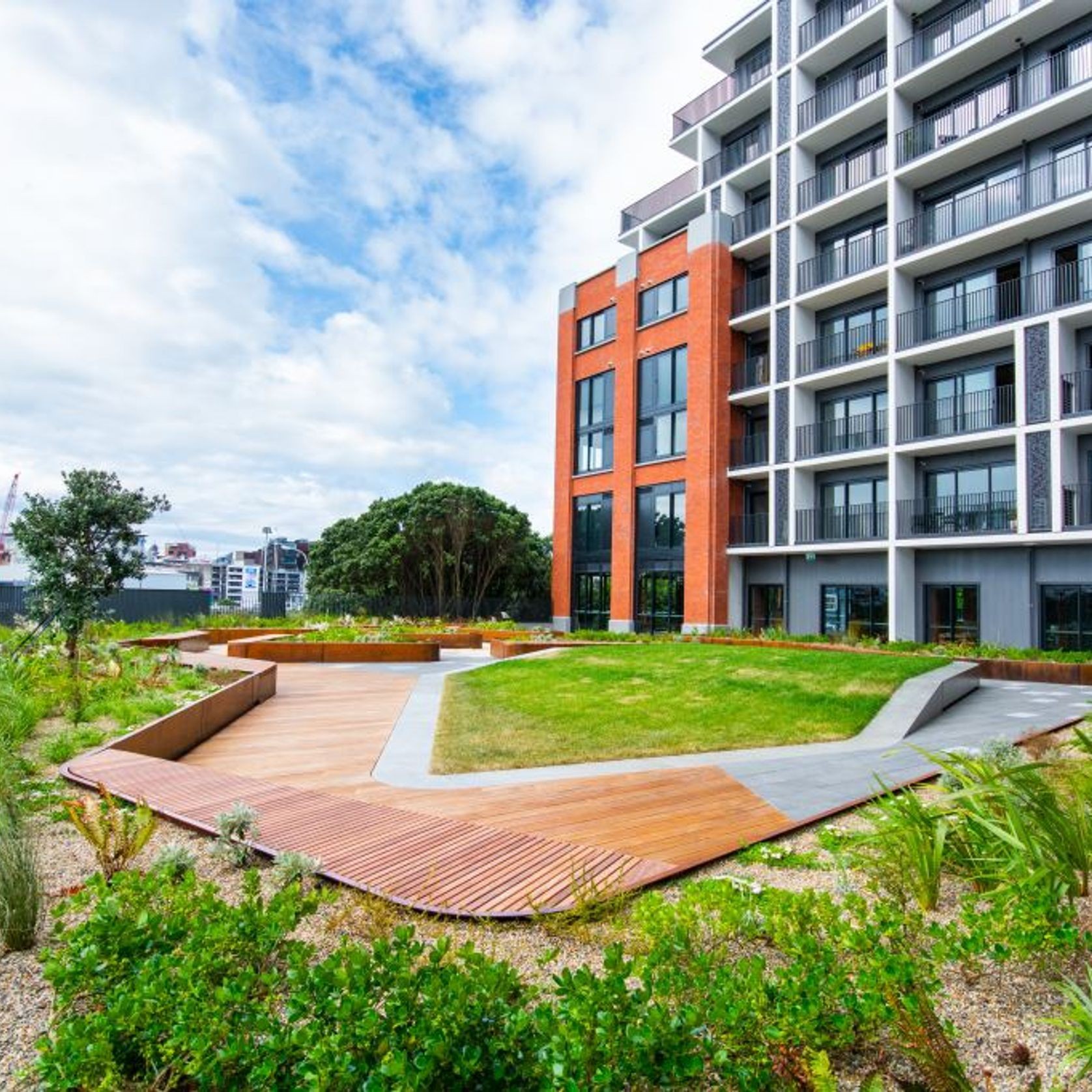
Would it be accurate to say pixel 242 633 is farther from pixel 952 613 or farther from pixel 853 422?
pixel 952 613

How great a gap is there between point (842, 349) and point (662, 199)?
40.1 feet

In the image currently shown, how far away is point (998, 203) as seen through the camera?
21391mm

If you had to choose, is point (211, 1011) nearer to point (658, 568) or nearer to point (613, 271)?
point (658, 568)

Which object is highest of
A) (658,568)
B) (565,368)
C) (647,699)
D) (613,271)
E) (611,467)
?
(613,271)

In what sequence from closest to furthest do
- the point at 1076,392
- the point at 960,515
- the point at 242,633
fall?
the point at 1076,392 → the point at 960,515 → the point at 242,633

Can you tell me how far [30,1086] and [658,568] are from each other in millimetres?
27642

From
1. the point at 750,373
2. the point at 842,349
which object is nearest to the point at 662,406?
the point at 750,373

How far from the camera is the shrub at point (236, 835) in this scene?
4387 millimetres

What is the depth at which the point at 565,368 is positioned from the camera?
113 feet

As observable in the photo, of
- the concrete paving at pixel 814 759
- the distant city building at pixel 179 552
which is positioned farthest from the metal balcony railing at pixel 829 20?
the distant city building at pixel 179 552

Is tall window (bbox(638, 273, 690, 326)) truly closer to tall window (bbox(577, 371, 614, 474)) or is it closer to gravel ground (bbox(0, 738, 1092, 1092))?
tall window (bbox(577, 371, 614, 474))

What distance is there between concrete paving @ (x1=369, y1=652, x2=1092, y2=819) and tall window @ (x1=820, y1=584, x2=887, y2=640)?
1148 centimetres

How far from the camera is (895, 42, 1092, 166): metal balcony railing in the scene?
20.1m

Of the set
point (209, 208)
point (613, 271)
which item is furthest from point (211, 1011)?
point (613, 271)
